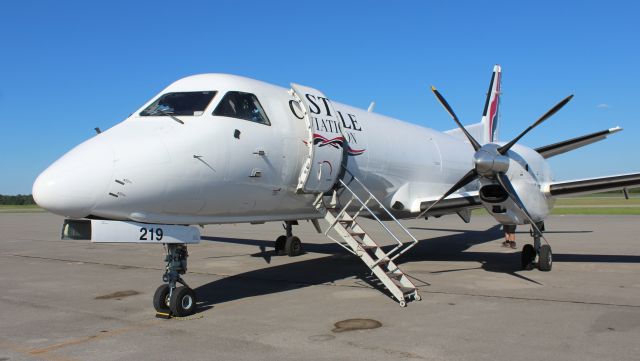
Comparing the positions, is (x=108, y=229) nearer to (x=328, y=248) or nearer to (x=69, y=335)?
(x=69, y=335)

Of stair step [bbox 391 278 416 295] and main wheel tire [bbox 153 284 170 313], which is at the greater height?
stair step [bbox 391 278 416 295]

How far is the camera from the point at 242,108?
8711 millimetres

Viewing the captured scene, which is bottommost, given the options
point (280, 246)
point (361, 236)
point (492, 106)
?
point (280, 246)

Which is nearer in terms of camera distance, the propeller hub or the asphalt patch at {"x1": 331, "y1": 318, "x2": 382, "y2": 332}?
the asphalt patch at {"x1": 331, "y1": 318, "x2": 382, "y2": 332}

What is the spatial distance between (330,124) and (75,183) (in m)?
5.12

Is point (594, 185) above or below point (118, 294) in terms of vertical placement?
above

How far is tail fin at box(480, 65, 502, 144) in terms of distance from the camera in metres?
20.7

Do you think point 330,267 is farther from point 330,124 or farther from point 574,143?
point 574,143

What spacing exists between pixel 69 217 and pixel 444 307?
5.62m

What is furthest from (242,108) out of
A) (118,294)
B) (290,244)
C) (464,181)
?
(290,244)

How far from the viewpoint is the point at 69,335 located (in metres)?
6.85

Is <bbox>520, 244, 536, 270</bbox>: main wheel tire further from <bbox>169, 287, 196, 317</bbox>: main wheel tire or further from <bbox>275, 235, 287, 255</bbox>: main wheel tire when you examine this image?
<bbox>169, 287, 196, 317</bbox>: main wheel tire

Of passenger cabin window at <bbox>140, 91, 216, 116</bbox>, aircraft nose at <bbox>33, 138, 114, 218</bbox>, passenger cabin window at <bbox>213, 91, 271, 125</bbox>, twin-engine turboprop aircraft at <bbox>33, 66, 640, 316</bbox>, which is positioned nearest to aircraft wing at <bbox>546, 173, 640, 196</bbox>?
twin-engine turboprop aircraft at <bbox>33, 66, 640, 316</bbox>

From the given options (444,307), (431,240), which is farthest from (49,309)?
(431,240)
